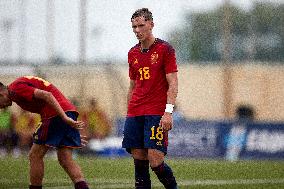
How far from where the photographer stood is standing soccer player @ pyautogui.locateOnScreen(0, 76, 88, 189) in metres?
10.9

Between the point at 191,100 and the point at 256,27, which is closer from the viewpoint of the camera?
the point at 191,100

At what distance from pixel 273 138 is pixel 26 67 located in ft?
45.3

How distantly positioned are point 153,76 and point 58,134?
1.35 m

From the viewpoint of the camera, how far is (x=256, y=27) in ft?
265

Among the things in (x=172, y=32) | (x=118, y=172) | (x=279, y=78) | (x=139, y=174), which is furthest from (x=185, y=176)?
(x=172, y=32)

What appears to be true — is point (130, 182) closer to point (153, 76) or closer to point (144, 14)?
point (153, 76)

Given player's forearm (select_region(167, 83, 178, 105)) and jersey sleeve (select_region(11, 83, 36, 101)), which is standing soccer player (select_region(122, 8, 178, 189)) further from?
jersey sleeve (select_region(11, 83, 36, 101))

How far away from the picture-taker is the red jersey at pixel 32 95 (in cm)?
1088

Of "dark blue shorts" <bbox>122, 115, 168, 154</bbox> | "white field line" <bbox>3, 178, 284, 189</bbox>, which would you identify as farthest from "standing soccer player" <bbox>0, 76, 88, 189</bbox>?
"white field line" <bbox>3, 178, 284, 189</bbox>

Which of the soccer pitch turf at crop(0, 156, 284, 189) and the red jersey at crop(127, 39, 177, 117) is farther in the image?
the soccer pitch turf at crop(0, 156, 284, 189)

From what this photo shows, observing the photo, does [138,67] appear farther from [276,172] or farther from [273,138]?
[273,138]

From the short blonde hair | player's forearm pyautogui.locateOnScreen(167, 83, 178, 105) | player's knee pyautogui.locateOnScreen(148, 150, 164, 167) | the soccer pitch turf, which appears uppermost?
the short blonde hair

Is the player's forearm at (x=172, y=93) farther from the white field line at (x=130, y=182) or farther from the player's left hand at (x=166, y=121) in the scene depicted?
the white field line at (x=130, y=182)

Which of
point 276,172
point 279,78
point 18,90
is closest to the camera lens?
point 18,90
